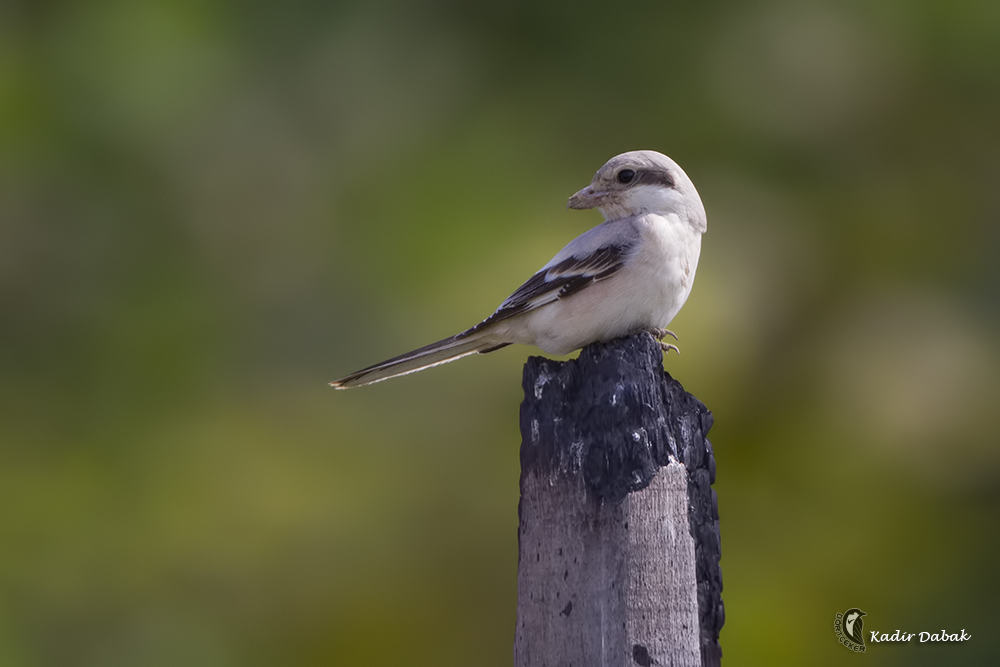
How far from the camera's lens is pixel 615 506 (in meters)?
2.50

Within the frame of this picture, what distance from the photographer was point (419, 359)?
166 inches

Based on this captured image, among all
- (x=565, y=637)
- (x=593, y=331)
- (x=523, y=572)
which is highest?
(x=593, y=331)

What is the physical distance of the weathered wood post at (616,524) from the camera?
2393mm

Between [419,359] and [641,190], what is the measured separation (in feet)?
4.27

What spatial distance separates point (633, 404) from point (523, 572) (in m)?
0.58

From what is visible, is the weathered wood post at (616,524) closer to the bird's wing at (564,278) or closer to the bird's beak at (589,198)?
the bird's wing at (564,278)

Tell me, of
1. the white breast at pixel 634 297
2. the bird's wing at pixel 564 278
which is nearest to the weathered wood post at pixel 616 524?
the white breast at pixel 634 297

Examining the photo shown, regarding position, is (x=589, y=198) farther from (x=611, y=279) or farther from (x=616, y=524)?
(x=616, y=524)

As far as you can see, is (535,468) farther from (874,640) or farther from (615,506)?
(874,640)

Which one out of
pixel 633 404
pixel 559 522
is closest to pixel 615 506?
pixel 559 522

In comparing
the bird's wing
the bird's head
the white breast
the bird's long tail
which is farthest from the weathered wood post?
the bird's head

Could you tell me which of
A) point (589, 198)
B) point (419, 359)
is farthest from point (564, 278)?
point (419, 359)

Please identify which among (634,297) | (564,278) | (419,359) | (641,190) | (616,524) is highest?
(641,190)

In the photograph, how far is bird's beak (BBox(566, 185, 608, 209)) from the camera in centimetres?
434
